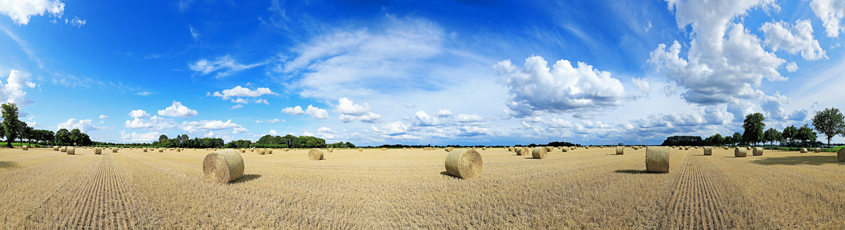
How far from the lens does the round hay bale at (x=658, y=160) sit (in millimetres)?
14359

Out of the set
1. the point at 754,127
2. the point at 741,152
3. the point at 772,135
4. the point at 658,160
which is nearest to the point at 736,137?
the point at 772,135

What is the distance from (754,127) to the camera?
265 feet

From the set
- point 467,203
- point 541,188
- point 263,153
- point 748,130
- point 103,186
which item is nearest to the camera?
point 467,203

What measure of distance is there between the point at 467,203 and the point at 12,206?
33.5 feet

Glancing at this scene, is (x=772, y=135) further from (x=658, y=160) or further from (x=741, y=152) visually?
(x=658, y=160)

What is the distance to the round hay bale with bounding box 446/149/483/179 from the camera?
525 inches

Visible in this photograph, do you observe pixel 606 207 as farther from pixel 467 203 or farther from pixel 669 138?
pixel 669 138

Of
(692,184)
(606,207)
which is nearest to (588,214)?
(606,207)

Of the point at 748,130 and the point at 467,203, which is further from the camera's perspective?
the point at 748,130

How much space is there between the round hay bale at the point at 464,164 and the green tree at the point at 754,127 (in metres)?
99.2

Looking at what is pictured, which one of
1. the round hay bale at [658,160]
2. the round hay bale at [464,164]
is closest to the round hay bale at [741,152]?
the round hay bale at [658,160]

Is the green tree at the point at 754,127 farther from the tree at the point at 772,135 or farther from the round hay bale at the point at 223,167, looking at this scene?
the round hay bale at the point at 223,167

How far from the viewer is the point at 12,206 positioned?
7.89 meters

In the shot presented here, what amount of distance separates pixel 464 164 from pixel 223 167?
28.6ft
